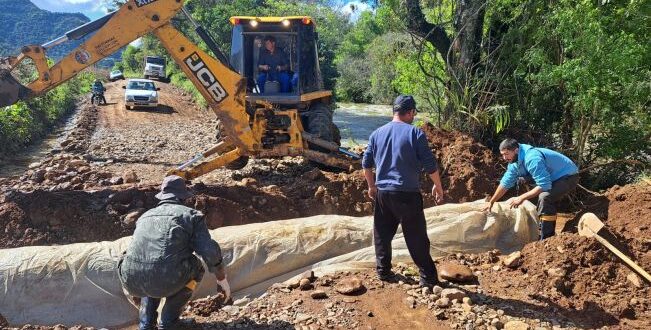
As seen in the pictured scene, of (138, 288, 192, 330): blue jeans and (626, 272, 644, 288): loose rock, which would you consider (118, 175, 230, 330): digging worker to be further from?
(626, 272, 644, 288): loose rock

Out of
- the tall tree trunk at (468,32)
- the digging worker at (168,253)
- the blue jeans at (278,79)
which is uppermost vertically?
the tall tree trunk at (468,32)

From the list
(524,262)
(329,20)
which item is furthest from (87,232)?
(329,20)

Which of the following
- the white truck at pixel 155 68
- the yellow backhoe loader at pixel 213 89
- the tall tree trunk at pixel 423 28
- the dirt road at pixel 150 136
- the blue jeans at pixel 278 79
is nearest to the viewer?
the yellow backhoe loader at pixel 213 89

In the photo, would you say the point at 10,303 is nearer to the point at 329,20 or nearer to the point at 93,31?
the point at 93,31

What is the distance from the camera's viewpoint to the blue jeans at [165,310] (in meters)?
3.38

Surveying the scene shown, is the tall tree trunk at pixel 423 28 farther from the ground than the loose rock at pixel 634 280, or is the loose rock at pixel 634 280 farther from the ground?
the tall tree trunk at pixel 423 28

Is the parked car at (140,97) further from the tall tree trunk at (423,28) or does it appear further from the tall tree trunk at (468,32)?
the tall tree trunk at (468,32)

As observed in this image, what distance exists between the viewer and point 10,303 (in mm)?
4004

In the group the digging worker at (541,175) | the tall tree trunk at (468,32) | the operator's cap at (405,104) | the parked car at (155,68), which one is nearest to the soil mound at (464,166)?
the tall tree trunk at (468,32)

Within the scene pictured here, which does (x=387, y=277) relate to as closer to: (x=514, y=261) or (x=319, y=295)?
(x=319, y=295)

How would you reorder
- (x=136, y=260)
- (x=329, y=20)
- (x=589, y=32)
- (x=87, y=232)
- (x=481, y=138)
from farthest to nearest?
(x=329, y=20) < (x=481, y=138) < (x=589, y=32) < (x=87, y=232) < (x=136, y=260)

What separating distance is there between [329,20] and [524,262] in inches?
1615

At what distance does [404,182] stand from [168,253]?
1815 millimetres

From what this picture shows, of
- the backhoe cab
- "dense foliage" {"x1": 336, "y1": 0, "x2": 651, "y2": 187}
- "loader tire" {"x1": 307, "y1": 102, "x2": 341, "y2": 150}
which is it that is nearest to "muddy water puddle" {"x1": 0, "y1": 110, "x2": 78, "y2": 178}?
the backhoe cab
